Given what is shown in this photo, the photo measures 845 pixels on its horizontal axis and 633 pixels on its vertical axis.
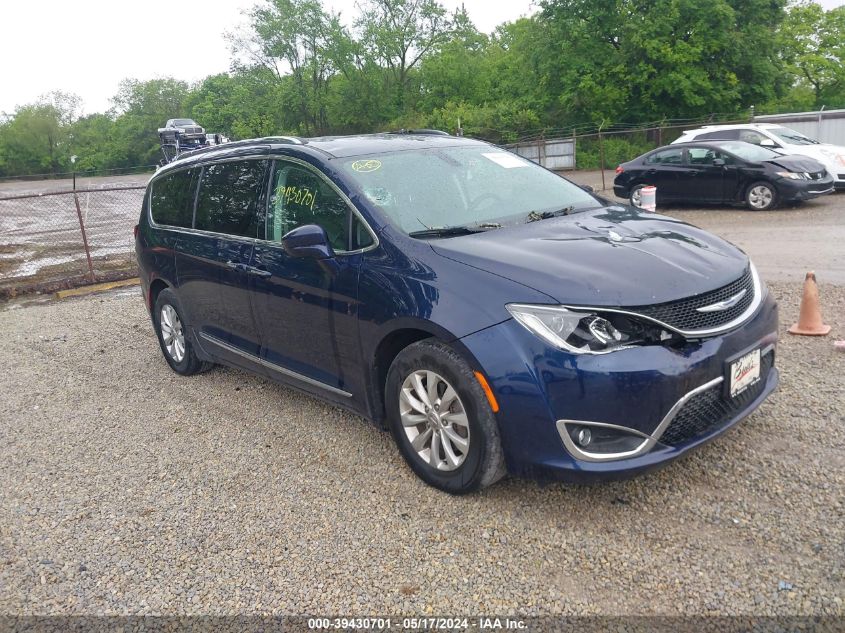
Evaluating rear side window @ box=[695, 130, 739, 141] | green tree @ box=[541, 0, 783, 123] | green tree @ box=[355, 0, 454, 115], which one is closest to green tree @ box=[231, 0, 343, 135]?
green tree @ box=[355, 0, 454, 115]

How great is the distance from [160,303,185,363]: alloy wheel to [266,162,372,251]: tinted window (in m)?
1.87

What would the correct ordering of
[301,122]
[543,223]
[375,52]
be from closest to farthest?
[543,223], [375,52], [301,122]

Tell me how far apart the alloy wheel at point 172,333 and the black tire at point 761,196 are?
38.8 feet

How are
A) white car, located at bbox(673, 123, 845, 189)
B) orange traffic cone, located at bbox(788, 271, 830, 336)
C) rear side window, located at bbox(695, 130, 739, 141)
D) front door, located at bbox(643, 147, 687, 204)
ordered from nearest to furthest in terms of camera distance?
1. orange traffic cone, located at bbox(788, 271, 830, 336)
2. white car, located at bbox(673, 123, 845, 189)
3. front door, located at bbox(643, 147, 687, 204)
4. rear side window, located at bbox(695, 130, 739, 141)

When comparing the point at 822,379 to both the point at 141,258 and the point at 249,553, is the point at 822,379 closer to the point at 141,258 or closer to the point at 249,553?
the point at 249,553

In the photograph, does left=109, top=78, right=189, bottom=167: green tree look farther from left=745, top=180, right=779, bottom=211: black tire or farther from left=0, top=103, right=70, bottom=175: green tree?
left=745, top=180, right=779, bottom=211: black tire

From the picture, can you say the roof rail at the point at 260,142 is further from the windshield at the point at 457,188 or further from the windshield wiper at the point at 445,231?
the windshield wiper at the point at 445,231

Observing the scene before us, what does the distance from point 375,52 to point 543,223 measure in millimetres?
48431

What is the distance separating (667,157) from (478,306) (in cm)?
1346

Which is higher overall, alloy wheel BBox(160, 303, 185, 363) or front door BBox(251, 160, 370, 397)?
front door BBox(251, 160, 370, 397)

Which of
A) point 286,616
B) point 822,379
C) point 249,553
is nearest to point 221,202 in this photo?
point 249,553

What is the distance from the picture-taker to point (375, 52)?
49.0m

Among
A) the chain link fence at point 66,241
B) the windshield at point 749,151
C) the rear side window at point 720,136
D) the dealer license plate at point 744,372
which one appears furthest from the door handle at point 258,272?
the rear side window at point 720,136

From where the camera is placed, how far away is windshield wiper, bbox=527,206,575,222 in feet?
13.7
